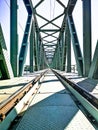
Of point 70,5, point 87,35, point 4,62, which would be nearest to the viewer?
point 4,62

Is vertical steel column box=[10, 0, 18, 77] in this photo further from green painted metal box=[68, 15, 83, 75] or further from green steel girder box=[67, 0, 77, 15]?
green steel girder box=[67, 0, 77, 15]

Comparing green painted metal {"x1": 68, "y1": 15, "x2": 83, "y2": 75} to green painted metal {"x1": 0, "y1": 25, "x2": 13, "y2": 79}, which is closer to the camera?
green painted metal {"x1": 0, "y1": 25, "x2": 13, "y2": 79}

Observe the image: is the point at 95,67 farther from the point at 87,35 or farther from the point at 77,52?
the point at 77,52

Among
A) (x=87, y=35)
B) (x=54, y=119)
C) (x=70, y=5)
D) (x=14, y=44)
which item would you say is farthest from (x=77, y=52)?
(x=54, y=119)

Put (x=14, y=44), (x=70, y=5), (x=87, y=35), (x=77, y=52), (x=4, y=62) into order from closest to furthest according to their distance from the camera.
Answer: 1. (x=4, y=62)
2. (x=87, y=35)
3. (x=14, y=44)
4. (x=77, y=52)
5. (x=70, y=5)

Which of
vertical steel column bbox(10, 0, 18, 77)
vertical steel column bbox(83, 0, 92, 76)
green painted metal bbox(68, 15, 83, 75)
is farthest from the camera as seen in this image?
green painted metal bbox(68, 15, 83, 75)

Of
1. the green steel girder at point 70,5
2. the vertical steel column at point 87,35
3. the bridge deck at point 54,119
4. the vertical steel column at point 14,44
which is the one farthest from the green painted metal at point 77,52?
the bridge deck at point 54,119

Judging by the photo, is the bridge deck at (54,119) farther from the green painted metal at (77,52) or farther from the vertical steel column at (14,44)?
the green painted metal at (77,52)

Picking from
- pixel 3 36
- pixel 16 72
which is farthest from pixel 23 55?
pixel 3 36

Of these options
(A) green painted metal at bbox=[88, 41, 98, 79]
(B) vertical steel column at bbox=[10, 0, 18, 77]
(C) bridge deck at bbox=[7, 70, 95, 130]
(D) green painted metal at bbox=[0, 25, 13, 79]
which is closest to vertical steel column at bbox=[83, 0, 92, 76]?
(A) green painted metal at bbox=[88, 41, 98, 79]

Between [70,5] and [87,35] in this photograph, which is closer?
[87,35]

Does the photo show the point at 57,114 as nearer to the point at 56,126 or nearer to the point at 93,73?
the point at 56,126

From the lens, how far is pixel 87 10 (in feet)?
35.9

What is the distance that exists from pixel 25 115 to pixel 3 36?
6.84 meters
